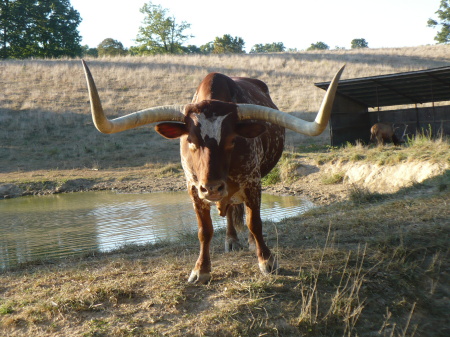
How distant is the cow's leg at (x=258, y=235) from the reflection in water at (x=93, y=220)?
3.63 m

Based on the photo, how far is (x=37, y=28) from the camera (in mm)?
52688

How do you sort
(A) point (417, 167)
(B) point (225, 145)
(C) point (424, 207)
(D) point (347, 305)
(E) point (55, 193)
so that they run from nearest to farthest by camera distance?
(D) point (347, 305) → (B) point (225, 145) → (C) point (424, 207) → (A) point (417, 167) → (E) point (55, 193)

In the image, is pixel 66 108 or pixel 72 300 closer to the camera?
pixel 72 300

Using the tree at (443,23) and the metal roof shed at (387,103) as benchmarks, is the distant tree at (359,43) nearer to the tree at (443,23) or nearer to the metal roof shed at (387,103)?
the tree at (443,23)

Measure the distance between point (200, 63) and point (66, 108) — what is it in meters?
15.7

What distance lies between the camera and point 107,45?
243 feet

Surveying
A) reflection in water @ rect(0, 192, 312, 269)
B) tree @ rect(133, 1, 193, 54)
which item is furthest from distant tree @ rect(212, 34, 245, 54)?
reflection in water @ rect(0, 192, 312, 269)

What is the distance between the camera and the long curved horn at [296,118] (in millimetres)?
4387

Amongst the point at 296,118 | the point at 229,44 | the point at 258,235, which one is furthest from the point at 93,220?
the point at 229,44

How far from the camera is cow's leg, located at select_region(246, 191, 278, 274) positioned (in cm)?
519

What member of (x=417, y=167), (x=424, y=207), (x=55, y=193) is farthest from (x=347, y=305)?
(x=55, y=193)

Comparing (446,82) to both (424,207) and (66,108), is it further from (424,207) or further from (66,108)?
(66,108)

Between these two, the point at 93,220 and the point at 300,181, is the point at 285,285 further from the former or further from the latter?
the point at 300,181

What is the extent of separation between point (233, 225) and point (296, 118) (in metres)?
2.31
